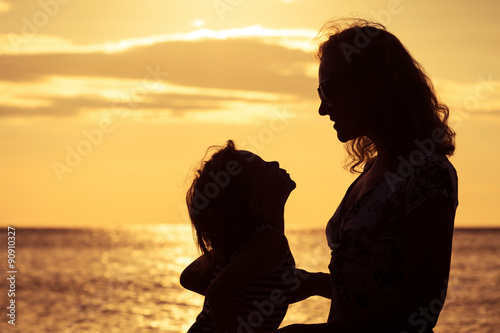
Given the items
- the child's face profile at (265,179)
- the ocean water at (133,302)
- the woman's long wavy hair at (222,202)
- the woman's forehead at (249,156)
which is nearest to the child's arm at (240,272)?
the woman's long wavy hair at (222,202)

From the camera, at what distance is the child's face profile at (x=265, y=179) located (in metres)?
3.17

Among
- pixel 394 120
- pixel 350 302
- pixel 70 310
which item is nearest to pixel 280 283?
pixel 350 302

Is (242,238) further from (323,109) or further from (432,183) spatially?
(432,183)

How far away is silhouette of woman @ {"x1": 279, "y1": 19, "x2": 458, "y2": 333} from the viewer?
227 cm

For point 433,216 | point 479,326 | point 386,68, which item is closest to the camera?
point 433,216

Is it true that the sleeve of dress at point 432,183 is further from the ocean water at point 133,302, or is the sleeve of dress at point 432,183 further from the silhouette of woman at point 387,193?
the ocean water at point 133,302

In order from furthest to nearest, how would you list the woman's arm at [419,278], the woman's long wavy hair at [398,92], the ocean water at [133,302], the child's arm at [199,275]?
the ocean water at [133,302], the child's arm at [199,275], the woman's long wavy hair at [398,92], the woman's arm at [419,278]

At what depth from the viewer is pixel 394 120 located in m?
2.66

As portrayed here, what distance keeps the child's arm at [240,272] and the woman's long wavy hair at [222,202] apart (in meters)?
0.12

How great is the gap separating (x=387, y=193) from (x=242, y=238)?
2.63ft

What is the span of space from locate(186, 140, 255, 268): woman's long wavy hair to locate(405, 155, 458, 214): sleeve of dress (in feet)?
2.97

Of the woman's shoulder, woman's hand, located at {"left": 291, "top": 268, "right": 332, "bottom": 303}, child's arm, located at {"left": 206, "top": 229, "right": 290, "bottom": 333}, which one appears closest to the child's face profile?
child's arm, located at {"left": 206, "top": 229, "right": 290, "bottom": 333}

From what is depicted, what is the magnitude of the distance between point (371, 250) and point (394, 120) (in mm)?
510

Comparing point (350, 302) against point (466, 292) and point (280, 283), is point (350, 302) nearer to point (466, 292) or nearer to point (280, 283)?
point (280, 283)
